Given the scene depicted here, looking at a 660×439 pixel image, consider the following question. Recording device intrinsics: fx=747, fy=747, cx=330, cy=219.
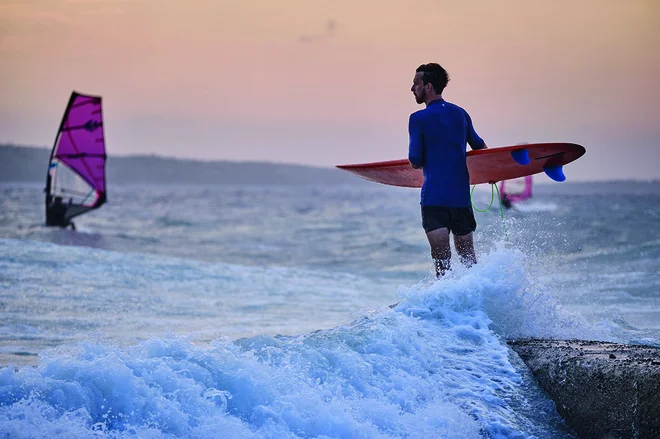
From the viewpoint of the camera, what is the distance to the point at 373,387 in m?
3.58

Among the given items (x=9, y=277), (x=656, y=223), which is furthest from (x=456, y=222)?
(x=656, y=223)

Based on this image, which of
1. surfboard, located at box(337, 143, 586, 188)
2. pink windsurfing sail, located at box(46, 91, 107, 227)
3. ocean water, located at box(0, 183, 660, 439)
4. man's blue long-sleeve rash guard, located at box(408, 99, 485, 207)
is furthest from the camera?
pink windsurfing sail, located at box(46, 91, 107, 227)

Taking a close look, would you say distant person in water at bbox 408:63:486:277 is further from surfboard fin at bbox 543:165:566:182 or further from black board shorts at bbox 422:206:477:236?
surfboard fin at bbox 543:165:566:182

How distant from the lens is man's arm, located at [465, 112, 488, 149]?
5160 mm

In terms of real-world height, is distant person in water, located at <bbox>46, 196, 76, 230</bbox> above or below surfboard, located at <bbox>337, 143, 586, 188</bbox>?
below

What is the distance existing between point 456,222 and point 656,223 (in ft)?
76.0

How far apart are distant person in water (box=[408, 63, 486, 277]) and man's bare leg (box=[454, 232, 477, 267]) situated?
1 centimetres

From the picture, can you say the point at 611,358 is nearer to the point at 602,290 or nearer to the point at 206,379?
the point at 206,379

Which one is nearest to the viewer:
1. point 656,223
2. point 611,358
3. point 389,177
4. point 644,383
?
point 644,383

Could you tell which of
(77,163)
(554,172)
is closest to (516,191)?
(77,163)

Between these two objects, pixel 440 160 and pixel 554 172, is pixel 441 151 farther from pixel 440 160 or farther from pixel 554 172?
pixel 554 172

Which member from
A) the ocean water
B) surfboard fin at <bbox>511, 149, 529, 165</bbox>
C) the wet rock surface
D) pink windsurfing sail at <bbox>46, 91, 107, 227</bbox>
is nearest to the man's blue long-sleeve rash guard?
the ocean water

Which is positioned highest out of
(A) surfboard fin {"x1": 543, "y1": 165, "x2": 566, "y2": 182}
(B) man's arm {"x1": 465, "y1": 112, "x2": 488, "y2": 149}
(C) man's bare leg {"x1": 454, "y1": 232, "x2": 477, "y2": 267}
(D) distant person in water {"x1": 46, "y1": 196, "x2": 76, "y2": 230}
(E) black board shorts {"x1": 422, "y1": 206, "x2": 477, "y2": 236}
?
(B) man's arm {"x1": 465, "y1": 112, "x2": 488, "y2": 149}

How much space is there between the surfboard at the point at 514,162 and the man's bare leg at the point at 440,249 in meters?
0.83
